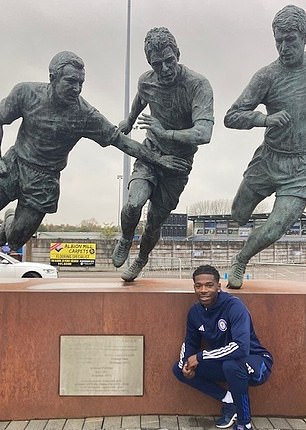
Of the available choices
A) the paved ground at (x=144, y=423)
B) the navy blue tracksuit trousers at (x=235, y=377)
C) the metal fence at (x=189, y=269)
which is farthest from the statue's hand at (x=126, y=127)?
the metal fence at (x=189, y=269)

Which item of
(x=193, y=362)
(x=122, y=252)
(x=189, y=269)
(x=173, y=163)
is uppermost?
(x=173, y=163)

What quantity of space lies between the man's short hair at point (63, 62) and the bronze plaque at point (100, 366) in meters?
2.13

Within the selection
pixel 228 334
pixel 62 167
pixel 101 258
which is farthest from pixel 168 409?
pixel 101 258

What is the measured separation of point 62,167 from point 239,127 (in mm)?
1647

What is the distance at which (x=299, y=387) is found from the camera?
3.73 meters

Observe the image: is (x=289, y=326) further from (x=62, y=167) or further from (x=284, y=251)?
(x=284, y=251)

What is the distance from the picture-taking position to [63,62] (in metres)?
3.91

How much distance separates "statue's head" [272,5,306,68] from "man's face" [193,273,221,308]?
198cm

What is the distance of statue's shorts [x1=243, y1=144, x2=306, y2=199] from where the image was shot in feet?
13.5

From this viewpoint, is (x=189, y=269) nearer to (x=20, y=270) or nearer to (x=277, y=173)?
(x=20, y=270)

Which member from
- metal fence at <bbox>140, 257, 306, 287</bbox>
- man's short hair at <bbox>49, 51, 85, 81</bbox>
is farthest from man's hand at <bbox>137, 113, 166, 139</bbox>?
metal fence at <bbox>140, 257, 306, 287</bbox>

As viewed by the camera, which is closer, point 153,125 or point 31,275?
point 153,125

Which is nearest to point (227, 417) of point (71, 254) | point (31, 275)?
point (31, 275)

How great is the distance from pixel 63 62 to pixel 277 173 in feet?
6.65
